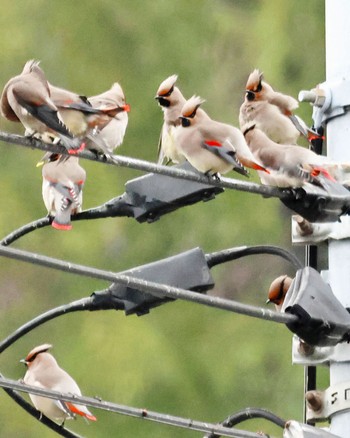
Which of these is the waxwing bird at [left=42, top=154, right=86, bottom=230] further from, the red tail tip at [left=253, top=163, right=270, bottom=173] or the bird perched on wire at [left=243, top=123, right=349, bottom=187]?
the red tail tip at [left=253, top=163, right=270, bottom=173]

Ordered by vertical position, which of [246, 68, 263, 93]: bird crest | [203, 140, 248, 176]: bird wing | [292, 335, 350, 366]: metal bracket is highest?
[246, 68, 263, 93]: bird crest

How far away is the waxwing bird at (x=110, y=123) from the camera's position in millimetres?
9250

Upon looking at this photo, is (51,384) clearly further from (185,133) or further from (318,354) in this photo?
(318,354)

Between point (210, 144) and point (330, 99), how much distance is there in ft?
2.49

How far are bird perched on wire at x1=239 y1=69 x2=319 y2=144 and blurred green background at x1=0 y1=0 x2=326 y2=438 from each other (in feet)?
29.6

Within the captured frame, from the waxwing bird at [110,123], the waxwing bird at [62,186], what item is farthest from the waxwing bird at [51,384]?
the waxwing bird at [110,123]

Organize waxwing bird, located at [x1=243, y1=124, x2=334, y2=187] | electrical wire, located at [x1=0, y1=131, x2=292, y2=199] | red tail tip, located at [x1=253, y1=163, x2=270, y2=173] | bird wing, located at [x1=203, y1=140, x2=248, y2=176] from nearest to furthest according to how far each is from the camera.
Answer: electrical wire, located at [x1=0, y1=131, x2=292, y2=199] < waxwing bird, located at [x1=243, y1=124, x2=334, y2=187] < red tail tip, located at [x1=253, y1=163, x2=270, y2=173] < bird wing, located at [x1=203, y1=140, x2=248, y2=176]

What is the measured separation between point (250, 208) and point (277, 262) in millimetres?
561

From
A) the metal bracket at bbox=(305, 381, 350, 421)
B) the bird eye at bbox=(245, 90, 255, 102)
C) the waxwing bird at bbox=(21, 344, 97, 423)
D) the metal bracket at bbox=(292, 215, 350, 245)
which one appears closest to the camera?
the metal bracket at bbox=(305, 381, 350, 421)

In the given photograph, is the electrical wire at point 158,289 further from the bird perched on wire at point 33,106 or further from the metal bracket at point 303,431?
the bird perched on wire at point 33,106

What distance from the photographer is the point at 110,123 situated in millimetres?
10352

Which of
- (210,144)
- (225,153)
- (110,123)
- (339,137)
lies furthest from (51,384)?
(339,137)

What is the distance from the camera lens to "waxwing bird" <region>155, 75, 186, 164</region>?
10375 millimetres

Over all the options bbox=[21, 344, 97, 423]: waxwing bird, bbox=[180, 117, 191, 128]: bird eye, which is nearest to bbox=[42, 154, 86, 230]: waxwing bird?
bbox=[21, 344, 97, 423]: waxwing bird
